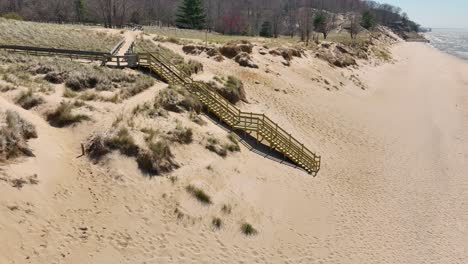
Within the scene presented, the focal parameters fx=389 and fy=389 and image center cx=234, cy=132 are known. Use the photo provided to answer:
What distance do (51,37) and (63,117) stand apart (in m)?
23.0

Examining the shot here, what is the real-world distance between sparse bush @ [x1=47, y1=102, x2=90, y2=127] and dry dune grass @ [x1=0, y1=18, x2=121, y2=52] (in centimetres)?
1822

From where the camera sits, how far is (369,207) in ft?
66.7

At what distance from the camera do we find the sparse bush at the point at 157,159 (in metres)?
17.0

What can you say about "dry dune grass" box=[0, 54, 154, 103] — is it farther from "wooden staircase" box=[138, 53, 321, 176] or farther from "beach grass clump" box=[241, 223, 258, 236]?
"beach grass clump" box=[241, 223, 258, 236]

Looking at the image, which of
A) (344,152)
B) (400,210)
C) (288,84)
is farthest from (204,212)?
(288,84)

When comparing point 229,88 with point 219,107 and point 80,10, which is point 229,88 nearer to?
point 219,107

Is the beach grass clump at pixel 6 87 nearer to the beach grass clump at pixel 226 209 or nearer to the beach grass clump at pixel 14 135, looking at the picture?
the beach grass clump at pixel 14 135

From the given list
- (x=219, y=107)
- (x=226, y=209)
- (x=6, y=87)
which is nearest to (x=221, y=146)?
(x=219, y=107)

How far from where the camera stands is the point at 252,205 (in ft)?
57.8

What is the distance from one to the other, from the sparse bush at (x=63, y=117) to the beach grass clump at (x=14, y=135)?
1.70m

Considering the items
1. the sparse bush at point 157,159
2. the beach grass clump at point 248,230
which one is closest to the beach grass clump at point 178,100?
the sparse bush at point 157,159

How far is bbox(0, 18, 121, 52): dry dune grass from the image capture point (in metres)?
34.8

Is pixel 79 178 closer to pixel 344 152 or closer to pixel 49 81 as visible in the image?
pixel 49 81

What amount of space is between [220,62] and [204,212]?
87.5 ft
